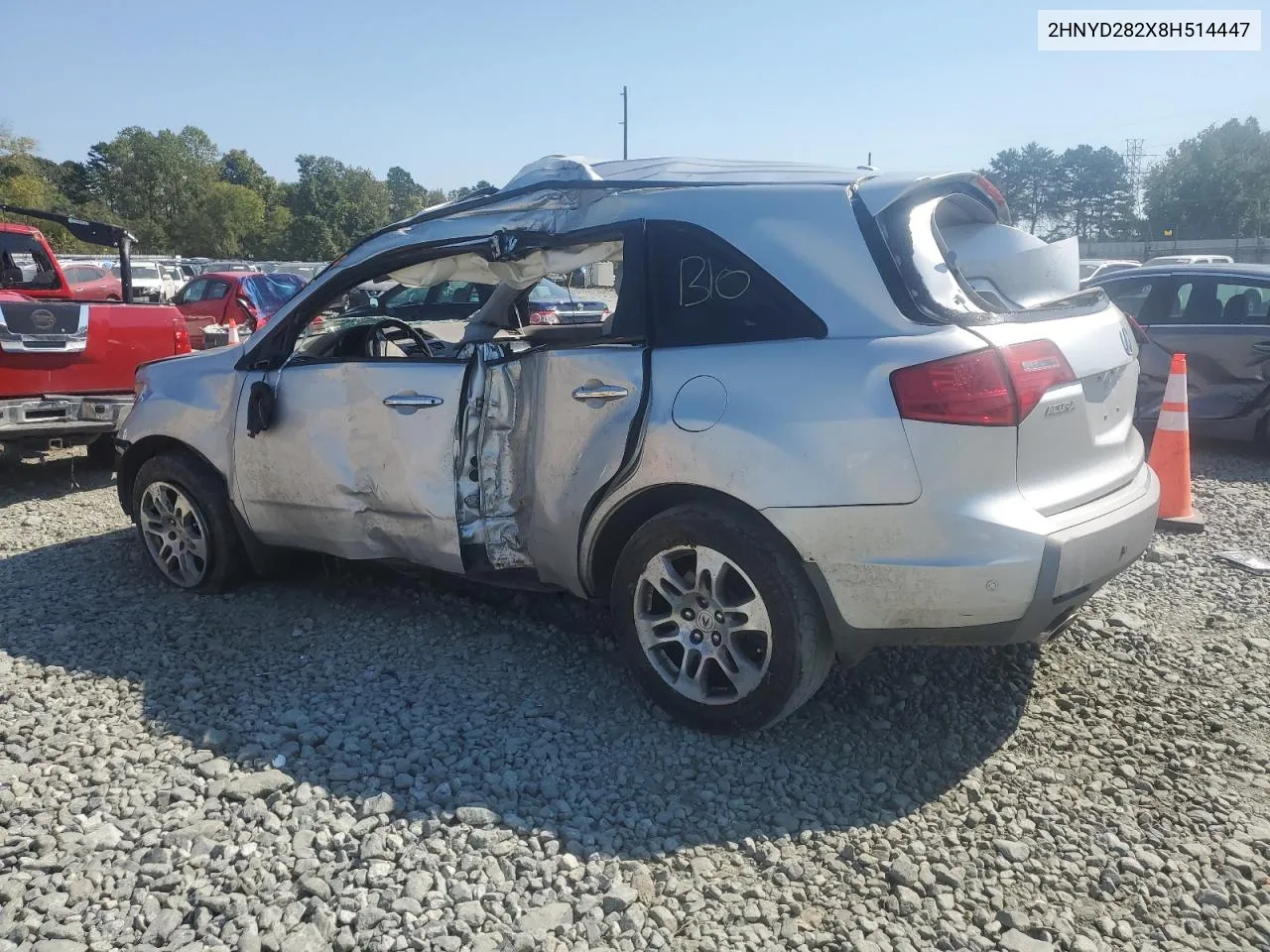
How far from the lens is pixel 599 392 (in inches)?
138

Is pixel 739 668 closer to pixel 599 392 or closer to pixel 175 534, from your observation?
pixel 599 392

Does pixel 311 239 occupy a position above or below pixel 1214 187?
below

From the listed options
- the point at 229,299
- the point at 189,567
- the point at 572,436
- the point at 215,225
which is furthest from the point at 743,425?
the point at 215,225

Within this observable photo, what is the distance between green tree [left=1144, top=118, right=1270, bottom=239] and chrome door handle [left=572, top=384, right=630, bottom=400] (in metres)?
78.9

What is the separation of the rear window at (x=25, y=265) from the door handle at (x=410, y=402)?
673 centimetres

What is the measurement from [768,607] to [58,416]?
5791 millimetres

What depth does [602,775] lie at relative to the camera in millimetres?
3205

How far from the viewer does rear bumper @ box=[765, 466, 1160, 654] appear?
2863mm

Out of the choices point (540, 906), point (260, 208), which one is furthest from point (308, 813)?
point (260, 208)

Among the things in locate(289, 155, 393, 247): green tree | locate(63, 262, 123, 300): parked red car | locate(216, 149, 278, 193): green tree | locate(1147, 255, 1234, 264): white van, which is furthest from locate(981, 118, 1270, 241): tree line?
locate(216, 149, 278, 193): green tree

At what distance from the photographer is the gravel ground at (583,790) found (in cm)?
255

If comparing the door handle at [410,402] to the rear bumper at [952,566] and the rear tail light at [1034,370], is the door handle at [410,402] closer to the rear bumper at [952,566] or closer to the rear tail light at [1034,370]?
the rear bumper at [952,566]

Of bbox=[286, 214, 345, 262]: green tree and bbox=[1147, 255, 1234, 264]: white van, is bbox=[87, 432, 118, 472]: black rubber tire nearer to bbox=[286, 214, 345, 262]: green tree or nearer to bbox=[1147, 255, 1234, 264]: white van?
bbox=[1147, 255, 1234, 264]: white van

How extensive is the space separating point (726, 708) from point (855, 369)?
48.0 inches
